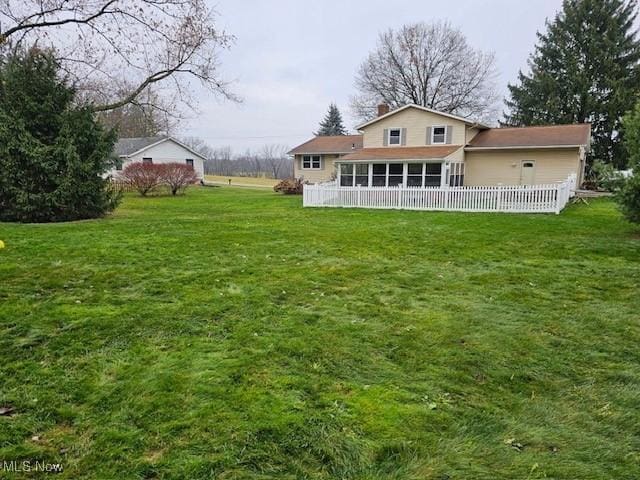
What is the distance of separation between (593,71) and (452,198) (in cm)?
2324

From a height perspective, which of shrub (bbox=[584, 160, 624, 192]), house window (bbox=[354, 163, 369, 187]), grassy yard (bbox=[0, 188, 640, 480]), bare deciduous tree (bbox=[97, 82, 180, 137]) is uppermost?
bare deciduous tree (bbox=[97, 82, 180, 137])

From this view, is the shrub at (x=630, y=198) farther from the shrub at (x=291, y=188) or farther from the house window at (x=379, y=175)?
the shrub at (x=291, y=188)

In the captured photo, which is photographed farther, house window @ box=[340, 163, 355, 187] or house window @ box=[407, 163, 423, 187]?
house window @ box=[340, 163, 355, 187]

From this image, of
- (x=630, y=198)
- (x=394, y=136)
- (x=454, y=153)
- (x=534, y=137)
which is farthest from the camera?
(x=394, y=136)

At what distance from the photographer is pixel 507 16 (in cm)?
3036

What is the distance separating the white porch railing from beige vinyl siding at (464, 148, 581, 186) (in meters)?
5.91

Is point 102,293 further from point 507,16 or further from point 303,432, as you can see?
point 507,16

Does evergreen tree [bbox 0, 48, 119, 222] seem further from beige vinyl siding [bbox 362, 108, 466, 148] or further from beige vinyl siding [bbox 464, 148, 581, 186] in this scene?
beige vinyl siding [bbox 464, 148, 581, 186]

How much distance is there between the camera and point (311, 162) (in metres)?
29.7

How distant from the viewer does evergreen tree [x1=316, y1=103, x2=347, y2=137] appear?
46.5m

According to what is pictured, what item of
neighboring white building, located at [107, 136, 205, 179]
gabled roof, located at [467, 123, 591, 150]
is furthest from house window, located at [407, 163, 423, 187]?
neighboring white building, located at [107, 136, 205, 179]

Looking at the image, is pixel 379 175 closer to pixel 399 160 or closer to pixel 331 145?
pixel 399 160

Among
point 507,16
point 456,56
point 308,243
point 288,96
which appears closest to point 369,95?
point 456,56

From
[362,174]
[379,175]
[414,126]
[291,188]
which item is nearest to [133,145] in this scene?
[291,188]
